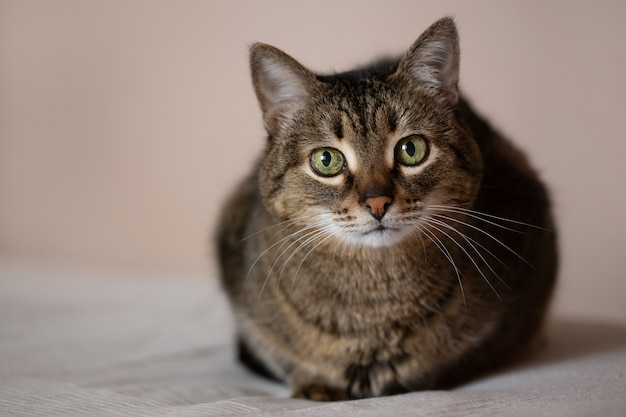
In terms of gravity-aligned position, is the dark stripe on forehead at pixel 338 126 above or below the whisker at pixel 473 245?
above

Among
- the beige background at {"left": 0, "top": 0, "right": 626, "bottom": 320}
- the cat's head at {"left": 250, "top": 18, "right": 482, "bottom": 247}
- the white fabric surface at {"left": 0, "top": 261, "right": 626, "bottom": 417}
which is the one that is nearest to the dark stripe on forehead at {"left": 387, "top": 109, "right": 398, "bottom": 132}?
the cat's head at {"left": 250, "top": 18, "right": 482, "bottom": 247}

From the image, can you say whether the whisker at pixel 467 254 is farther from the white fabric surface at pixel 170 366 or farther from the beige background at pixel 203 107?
the beige background at pixel 203 107

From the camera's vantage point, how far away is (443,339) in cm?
152

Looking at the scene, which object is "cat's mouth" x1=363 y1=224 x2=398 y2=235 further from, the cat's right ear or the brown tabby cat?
the cat's right ear

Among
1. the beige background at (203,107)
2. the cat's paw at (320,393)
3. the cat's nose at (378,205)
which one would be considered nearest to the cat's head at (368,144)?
the cat's nose at (378,205)

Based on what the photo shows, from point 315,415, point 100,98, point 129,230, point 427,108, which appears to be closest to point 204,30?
point 100,98

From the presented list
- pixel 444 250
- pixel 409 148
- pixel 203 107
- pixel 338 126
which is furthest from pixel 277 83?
pixel 203 107

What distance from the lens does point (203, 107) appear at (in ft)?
11.0

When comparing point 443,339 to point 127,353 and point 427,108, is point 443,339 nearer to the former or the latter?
point 427,108

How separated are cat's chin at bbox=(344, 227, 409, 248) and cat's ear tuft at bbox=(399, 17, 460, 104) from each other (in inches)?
13.1

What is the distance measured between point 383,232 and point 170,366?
29.2 inches

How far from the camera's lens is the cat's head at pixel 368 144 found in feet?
4.47

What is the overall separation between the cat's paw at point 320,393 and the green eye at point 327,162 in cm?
47

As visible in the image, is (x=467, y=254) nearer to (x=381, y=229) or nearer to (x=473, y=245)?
(x=473, y=245)
